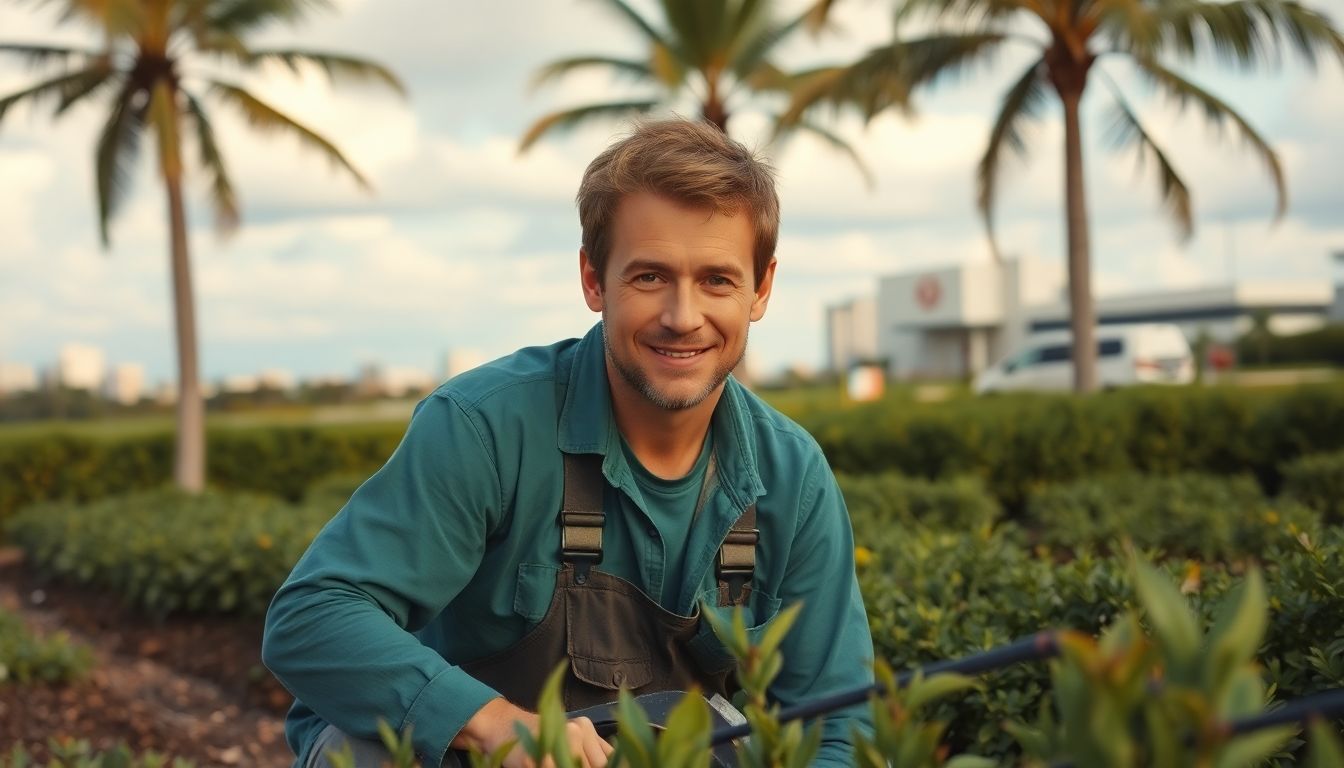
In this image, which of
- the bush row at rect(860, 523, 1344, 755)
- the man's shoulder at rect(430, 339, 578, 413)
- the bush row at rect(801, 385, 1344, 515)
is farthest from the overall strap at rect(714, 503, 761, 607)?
the bush row at rect(801, 385, 1344, 515)

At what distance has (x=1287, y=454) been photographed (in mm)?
10695

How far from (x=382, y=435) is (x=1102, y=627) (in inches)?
525

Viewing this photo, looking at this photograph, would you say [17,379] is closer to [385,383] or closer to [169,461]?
[385,383]

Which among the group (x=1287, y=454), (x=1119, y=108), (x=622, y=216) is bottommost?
(x=1287, y=454)

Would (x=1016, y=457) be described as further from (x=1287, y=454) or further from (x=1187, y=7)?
(x=1187, y=7)

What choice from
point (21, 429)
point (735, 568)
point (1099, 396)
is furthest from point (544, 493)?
point (21, 429)

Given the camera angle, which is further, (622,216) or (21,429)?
(21,429)

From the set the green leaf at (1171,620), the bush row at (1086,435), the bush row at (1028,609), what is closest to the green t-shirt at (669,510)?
the bush row at (1028,609)

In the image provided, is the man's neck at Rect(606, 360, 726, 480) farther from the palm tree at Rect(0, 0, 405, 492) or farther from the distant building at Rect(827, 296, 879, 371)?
the distant building at Rect(827, 296, 879, 371)

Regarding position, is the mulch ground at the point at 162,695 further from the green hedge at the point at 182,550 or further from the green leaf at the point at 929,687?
the green leaf at the point at 929,687

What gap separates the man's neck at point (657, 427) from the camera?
2318 millimetres

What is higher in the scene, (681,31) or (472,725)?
(681,31)

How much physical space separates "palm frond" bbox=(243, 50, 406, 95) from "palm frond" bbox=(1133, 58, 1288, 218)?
8431mm

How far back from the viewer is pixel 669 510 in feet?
7.55
